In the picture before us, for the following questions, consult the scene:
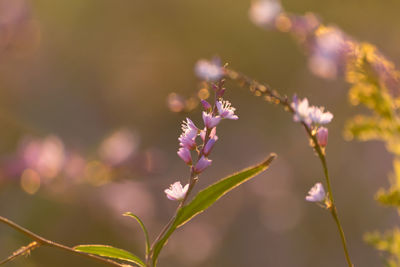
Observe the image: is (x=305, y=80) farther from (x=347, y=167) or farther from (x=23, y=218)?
(x=23, y=218)

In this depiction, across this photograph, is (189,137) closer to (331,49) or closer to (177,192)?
(177,192)

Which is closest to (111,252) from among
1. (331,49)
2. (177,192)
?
(177,192)

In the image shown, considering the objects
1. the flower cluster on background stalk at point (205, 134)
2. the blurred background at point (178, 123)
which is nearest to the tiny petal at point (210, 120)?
the flower cluster on background stalk at point (205, 134)

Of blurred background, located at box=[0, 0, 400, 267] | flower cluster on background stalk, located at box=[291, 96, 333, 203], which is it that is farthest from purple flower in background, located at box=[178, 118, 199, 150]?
blurred background, located at box=[0, 0, 400, 267]

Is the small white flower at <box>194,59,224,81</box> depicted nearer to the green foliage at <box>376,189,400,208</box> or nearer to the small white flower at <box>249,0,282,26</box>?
the green foliage at <box>376,189,400,208</box>

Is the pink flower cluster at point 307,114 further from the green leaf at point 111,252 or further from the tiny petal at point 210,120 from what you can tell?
the green leaf at point 111,252

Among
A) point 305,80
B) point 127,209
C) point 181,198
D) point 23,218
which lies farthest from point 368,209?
point 181,198
